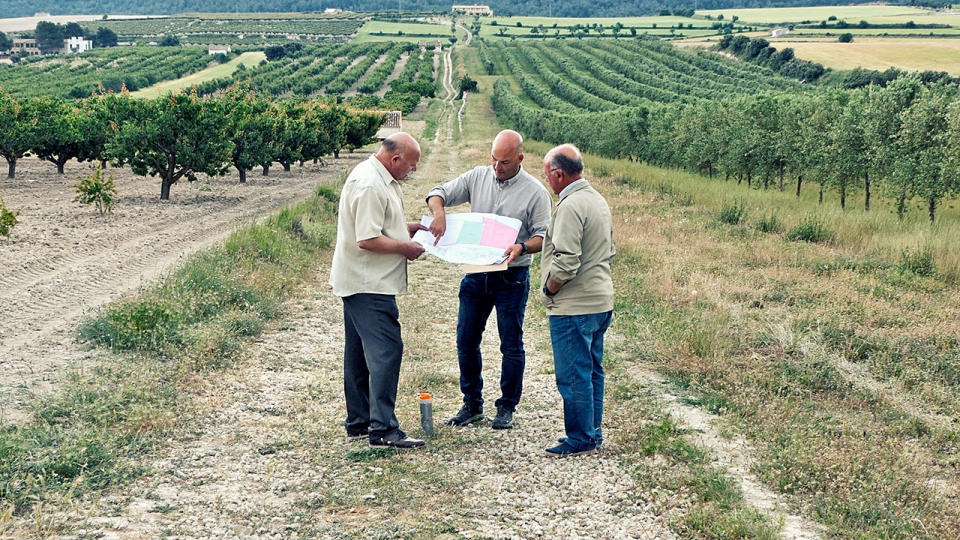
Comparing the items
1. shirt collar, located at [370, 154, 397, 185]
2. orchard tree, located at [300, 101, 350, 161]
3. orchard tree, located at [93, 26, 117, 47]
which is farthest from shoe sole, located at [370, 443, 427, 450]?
→ orchard tree, located at [93, 26, 117, 47]

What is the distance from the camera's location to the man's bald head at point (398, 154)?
6508 millimetres

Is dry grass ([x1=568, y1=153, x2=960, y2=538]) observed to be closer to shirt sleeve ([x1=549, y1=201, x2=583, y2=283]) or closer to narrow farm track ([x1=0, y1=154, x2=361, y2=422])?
shirt sleeve ([x1=549, y1=201, x2=583, y2=283])

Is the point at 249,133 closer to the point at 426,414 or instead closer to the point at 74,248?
the point at 74,248

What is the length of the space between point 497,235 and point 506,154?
0.65 meters

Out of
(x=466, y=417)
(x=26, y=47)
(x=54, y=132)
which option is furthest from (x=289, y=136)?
(x=26, y=47)

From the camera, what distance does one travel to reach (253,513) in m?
5.62

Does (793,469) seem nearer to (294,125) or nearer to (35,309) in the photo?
(35,309)

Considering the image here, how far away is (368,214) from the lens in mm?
6297

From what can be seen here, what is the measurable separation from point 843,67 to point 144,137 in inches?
3215

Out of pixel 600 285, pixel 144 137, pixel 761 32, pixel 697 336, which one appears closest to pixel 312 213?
pixel 144 137

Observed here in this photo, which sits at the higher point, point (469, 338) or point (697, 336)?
point (469, 338)

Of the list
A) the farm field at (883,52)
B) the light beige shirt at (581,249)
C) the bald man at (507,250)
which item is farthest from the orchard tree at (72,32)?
the light beige shirt at (581,249)

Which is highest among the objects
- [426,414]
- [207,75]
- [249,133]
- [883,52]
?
[883,52]

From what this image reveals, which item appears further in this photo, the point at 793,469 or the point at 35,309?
the point at 35,309
